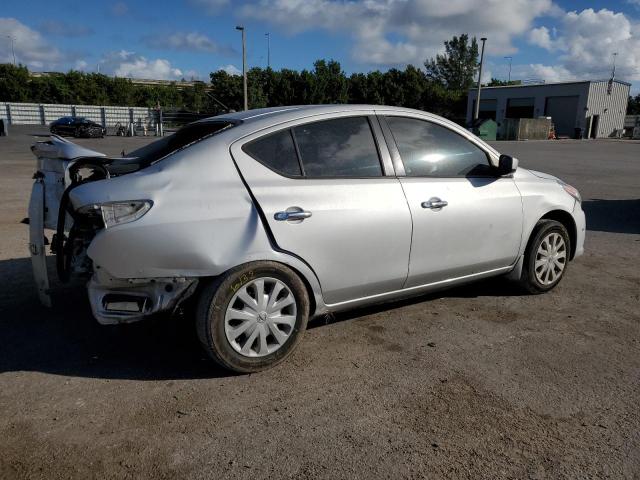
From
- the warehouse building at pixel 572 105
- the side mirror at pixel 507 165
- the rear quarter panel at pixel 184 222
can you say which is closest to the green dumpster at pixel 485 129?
the warehouse building at pixel 572 105

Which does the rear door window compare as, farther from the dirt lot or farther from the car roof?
the dirt lot

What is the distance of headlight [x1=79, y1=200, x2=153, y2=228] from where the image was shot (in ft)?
9.64

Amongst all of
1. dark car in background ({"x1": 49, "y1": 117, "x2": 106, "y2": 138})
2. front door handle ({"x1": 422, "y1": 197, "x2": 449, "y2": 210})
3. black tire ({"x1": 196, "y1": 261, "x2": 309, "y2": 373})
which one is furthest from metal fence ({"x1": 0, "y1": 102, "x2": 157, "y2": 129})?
black tire ({"x1": 196, "y1": 261, "x2": 309, "y2": 373})

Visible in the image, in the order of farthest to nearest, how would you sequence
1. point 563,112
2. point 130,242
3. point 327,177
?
point 563,112, point 327,177, point 130,242

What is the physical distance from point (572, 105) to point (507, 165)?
57952 millimetres

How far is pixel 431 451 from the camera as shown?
101 inches

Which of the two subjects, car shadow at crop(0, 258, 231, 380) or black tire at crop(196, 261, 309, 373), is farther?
car shadow at crop(0, 258, 231, 380)

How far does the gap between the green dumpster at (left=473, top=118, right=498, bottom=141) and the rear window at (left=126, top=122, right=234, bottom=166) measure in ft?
131

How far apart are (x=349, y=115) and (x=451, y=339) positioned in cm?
176

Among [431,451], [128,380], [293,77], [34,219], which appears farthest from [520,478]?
[293,77]

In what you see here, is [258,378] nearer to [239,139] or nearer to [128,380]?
[128,380]

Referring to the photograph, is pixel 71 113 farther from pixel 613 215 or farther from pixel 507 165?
pixel 507 165

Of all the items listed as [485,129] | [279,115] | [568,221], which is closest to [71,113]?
[485,129]

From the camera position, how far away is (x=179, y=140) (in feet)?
12.5
